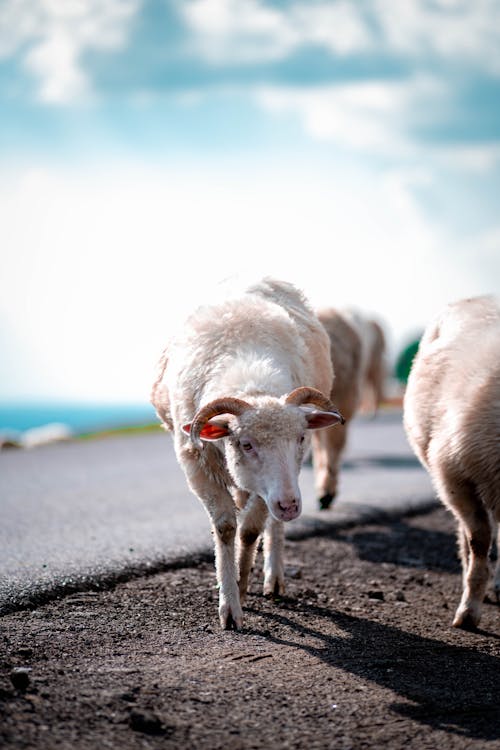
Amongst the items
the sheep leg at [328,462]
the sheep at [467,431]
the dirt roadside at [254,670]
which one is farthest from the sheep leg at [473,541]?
the sheep leg at [328,462]

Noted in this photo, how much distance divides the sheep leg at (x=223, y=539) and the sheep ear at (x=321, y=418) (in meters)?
0.74

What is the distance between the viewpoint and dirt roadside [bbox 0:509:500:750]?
3512mm

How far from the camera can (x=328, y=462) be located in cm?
874

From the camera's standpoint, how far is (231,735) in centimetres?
348

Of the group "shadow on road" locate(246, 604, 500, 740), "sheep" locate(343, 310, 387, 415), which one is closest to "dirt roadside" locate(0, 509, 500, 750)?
"shadow on road" locate(246, 604, 500, 740)

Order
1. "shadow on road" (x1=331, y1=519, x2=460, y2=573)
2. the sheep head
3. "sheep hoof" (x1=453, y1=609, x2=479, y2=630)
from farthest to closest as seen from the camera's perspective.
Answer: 1. "shadow on road" (x1=331, y1=519, x2=460, y2=573)
2. "sheep hoof" (x1=453, y1=609, x2=479, y2=630)
3. the sheep head

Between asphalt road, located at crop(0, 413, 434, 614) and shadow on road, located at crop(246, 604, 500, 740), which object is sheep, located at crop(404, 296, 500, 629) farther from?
asphalt road, located at crop(0, 413, 434, 614)

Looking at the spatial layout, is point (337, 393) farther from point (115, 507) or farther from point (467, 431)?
point (467, 431)

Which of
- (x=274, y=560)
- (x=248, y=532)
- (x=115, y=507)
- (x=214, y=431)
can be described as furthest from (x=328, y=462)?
(x=214, y=431)

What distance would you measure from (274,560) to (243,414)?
156cm

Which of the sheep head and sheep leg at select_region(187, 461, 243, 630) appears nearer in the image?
the sheep head

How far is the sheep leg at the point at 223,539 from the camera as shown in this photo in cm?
502

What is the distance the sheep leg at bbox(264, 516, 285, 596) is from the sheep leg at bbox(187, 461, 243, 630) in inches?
27.6

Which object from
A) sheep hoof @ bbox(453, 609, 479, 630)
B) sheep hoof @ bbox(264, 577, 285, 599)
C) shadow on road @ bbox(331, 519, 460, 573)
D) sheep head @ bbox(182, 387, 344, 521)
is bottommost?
shadow on road @ bbox(331, 519, 460, 573)
